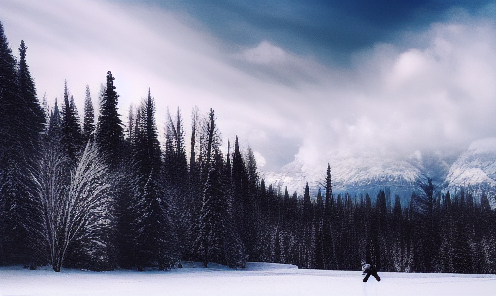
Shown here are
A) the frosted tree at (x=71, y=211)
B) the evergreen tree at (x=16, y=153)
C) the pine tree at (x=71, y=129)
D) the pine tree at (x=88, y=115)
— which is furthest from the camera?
the pine tree at (x=88, y=115)

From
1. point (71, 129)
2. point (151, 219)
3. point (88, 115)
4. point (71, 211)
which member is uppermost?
point (88, 115)

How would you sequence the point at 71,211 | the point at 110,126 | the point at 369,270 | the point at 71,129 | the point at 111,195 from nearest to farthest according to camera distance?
the point at 369,270 < the point at 71,211 < the point at 111,195 < the point at 110,126 < the point at 71,129

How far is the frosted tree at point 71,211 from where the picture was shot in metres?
28.0

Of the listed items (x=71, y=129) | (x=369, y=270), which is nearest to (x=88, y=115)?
(x=71, y=129)

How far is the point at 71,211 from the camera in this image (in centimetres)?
2961

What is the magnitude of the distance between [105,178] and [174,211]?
9038 millimetres

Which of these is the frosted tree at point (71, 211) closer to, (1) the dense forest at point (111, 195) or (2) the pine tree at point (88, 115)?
(1) the dense forest at point (111, 195)

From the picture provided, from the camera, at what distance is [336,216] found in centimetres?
8606

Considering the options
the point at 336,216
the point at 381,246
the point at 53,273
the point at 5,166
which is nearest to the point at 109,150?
the point at 5,166

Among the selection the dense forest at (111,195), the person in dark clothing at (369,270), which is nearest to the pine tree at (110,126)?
the dense forest at (111,195)

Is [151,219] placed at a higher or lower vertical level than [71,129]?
lower

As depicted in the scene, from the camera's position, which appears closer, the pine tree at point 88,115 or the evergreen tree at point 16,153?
the evergreen tree at point 16,153

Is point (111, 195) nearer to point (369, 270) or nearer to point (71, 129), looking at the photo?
point (71, 129)

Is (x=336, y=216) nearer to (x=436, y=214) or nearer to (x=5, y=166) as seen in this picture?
(x=436, y=214)
